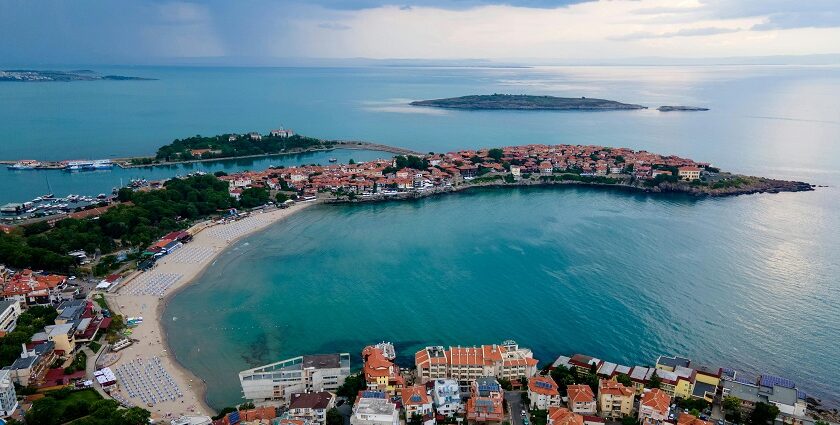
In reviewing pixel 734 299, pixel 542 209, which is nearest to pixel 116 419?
pixel 734 299

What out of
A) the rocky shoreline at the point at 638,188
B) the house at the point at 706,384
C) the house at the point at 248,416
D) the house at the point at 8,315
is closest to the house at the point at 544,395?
the house at the point at 706,384

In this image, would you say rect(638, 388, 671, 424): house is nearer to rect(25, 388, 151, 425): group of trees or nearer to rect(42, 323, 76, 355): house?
rect(25, 388, 151, 425): group of trees

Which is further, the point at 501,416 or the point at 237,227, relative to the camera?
the point at 237,227

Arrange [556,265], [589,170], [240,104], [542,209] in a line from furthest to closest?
[240,104] < [589,170] < [542,209] < [556,265]

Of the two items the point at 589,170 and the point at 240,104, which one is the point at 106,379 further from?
the point at 240,104

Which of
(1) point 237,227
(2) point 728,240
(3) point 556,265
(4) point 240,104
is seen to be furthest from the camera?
(4) point 240,104

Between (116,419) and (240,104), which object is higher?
(240,104)
